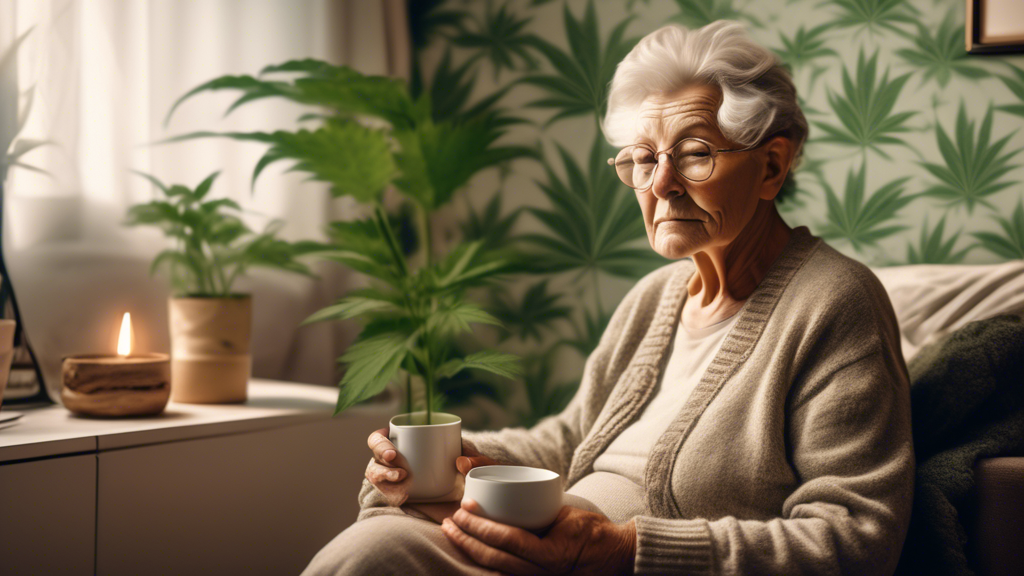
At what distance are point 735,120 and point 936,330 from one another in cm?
55

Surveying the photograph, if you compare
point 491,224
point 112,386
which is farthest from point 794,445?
point 491,224

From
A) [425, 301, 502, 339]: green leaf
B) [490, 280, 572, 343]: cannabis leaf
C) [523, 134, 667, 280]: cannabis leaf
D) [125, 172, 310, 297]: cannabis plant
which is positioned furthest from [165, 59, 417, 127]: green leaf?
[490, 280, 572, 343]: cannabis leaf

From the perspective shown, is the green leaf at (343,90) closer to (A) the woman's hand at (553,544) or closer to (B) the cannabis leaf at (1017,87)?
(A) the woman's hand at (553,544)

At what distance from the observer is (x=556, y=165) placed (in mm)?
1966

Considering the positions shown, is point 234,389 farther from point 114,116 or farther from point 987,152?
point 987,152

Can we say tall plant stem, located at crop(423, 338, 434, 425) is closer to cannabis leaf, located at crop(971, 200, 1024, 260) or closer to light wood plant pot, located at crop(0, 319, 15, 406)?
light wood plant pot, located at crop(0, 319, 15, 406)

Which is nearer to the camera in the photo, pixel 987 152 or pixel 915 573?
pixel 915 573

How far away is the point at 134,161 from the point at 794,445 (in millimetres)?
1414

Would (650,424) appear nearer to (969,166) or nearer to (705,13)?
(969,166)

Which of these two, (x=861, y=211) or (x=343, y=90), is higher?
(x=343, y=90)

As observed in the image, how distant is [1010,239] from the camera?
1.38 metres

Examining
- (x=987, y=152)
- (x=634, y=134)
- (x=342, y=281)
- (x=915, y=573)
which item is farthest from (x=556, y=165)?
(x=915, y=573)

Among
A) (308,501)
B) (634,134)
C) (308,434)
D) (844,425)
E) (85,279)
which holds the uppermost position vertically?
(634,134)

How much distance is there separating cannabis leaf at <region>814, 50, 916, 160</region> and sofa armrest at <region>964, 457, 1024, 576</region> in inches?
30.3
